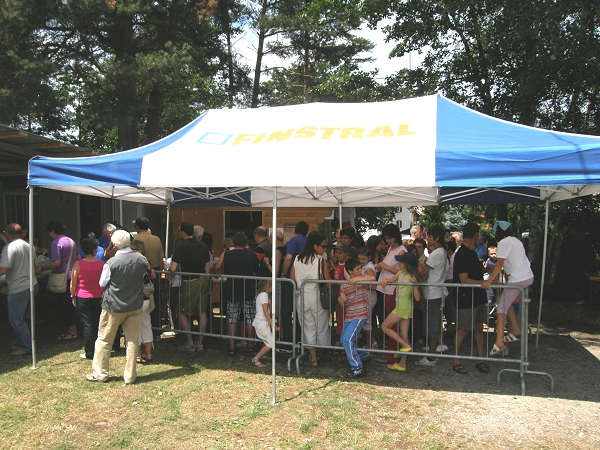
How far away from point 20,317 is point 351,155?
4.91 meters

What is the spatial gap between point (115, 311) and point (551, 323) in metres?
8.08

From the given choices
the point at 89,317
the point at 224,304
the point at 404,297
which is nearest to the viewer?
the point at 404,297

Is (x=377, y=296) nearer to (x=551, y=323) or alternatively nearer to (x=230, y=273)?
(x=230, y=273)

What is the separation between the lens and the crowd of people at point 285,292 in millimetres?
5648

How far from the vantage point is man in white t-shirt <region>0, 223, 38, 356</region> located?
6.34 meters

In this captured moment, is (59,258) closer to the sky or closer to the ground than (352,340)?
closer to the sky

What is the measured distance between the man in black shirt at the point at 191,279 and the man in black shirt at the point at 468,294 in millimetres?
3410

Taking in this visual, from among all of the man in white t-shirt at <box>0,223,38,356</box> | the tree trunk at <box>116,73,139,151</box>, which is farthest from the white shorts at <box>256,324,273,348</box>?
the tree trunk at <box>116,73,139,151</box>

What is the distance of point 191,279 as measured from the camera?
22.9ft

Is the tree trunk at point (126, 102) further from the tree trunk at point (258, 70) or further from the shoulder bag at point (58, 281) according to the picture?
the tree trunk at point (258, 70)

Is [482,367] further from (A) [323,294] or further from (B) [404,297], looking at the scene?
(A) [323,294]

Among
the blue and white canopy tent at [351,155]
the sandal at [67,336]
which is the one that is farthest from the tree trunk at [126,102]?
the sandal at [67,336]

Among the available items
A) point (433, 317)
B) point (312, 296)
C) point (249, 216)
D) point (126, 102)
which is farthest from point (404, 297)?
point (126, 102)

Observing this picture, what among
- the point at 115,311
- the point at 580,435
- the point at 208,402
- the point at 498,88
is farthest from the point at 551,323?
the point at 115,311
